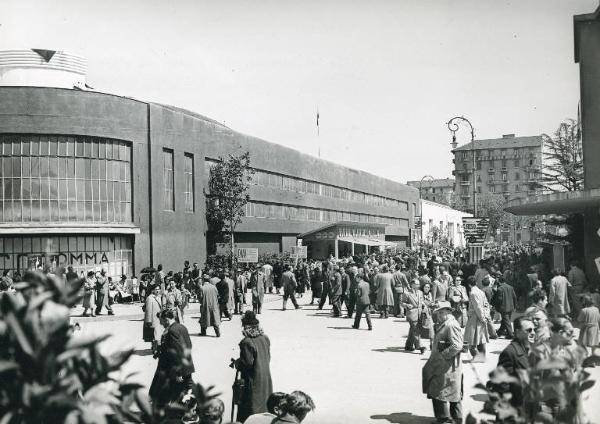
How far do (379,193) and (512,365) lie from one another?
230 ft

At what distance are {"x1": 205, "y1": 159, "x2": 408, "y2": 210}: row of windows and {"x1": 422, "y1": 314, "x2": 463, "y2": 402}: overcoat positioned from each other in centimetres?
3287

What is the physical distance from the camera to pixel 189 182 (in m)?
38.1

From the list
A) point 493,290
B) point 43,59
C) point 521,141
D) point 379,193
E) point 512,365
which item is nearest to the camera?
point 512,365

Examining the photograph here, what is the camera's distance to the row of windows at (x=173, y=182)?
35594 mm

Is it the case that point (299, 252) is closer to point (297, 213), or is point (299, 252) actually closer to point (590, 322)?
point (297, 213)

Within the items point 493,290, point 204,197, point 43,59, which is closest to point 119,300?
point 204,197

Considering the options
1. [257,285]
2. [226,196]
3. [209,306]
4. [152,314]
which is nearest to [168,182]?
[226,196]

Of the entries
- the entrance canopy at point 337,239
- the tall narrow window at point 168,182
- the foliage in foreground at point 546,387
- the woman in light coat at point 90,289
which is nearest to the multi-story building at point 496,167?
the entrance canopy at point 337,239

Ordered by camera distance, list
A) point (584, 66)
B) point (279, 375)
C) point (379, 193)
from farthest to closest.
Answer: point (379, 193)
point (584, 66)
point (279, 375)

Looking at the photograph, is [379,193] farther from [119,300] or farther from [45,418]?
[45,418]

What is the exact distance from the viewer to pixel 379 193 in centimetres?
7625

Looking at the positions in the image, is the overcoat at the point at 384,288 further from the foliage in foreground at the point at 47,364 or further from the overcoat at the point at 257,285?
the foliage in foreground at the point at 47,364

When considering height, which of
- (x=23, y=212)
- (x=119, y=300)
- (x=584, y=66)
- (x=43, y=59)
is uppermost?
(x=43, y=59)

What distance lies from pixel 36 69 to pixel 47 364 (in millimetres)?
35751
